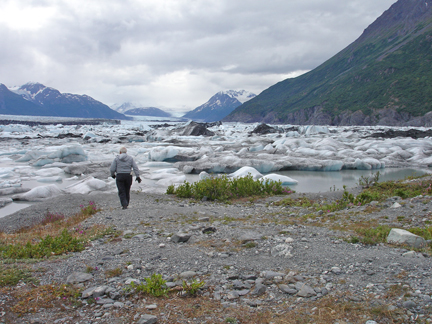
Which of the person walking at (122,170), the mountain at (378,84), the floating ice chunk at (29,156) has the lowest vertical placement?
the floating ice chunk at (29,156)

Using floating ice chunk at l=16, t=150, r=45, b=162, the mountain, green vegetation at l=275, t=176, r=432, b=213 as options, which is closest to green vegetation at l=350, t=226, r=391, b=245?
green vegetation at l=275, t=176, r=432, b=213

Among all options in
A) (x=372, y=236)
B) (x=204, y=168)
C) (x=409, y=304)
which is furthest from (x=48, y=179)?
(x=409, y=304)

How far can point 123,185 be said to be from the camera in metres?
7.49

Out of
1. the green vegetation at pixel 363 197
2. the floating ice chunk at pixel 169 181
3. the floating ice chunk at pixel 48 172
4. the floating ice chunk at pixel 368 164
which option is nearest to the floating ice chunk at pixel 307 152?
the floating ice chunk at pixel 368 164

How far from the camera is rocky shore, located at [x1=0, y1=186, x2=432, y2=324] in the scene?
2.78 metres

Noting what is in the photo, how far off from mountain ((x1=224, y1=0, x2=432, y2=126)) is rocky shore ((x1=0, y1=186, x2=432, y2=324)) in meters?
72.0

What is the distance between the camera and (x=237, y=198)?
9.23 m

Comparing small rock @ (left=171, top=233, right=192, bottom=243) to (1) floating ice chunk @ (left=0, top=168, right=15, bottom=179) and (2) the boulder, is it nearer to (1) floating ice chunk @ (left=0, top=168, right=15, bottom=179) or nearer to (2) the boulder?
(2) the boulder

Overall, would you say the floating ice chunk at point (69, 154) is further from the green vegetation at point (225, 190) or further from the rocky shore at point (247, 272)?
the rocky shore at point (247, 272)

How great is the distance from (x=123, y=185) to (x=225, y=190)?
3178 millimetres

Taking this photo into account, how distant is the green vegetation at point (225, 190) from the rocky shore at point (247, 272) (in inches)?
116

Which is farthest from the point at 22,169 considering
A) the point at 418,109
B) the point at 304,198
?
the point at 418,109

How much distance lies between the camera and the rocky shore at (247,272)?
278 centimetres

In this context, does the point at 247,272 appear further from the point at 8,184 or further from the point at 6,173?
the point at 6,173
